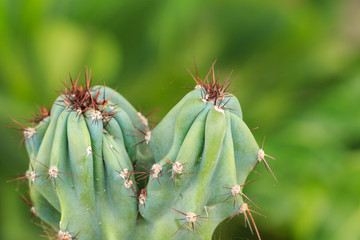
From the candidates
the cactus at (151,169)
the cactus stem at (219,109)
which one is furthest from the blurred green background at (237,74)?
the cactus stem at (219,109)

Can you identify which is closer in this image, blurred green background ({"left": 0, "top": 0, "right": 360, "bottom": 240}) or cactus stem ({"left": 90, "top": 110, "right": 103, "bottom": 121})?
cactus stem ({"left": 90, "top": 110, "right": 103, "bottom": 121})

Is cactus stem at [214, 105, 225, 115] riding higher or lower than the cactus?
higher

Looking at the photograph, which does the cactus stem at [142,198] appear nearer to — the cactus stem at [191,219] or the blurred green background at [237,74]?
the cactus stem at [191,219]

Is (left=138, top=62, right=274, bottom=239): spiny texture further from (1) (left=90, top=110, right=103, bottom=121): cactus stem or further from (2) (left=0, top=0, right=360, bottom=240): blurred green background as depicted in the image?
(2) (left=0, top=0, right=360, bottom=240): blurred green background

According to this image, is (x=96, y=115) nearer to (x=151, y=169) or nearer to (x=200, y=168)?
(x=151, y=169)

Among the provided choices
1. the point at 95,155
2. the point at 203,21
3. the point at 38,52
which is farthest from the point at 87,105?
the point at 203,21

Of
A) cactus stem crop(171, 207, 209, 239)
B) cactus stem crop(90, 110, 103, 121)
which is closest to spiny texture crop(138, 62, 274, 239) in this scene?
cactus stem crop(171, 207, 209, 239)

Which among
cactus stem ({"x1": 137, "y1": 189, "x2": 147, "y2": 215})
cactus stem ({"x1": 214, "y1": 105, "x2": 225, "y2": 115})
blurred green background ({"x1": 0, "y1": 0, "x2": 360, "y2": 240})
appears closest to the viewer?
cactus stem ({"x1": 214, "y1": 105, "x2": 225, "y2": 115})

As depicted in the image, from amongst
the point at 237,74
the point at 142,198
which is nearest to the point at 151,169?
the point at 142,198
